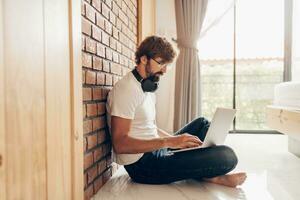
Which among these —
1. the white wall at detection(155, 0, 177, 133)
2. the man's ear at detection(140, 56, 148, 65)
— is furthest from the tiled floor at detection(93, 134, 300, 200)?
the white wall at detection(155, 0, 177, 133)

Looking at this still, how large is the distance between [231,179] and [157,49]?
0.80 meters

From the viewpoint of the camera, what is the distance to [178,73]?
3744 mm

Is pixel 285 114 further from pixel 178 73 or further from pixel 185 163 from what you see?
pixel 178 73

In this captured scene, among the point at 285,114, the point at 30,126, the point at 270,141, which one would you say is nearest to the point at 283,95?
the point at 285,114

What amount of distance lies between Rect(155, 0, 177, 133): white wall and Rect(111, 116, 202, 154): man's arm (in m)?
2.37

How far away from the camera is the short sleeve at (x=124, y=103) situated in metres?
1.51

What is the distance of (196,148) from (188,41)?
2328 mm

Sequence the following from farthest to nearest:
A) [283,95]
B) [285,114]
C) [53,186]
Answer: [283,95] < [285,114] < [53,186]

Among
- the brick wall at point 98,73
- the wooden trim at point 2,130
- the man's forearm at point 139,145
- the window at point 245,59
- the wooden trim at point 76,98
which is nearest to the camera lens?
the wooden trim at point 2,130

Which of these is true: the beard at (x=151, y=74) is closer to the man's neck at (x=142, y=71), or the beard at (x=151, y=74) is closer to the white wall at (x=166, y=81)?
the man's neck at (x=142, y=71)

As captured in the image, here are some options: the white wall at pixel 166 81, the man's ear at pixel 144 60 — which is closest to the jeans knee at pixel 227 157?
the man's ear at pixel 144 60

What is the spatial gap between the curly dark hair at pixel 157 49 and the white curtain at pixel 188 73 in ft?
6.69

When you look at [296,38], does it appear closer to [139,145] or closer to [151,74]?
[151,74]

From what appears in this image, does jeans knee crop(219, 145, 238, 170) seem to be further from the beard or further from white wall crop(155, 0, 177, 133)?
white wall crop(155, 0, 177, 133)
